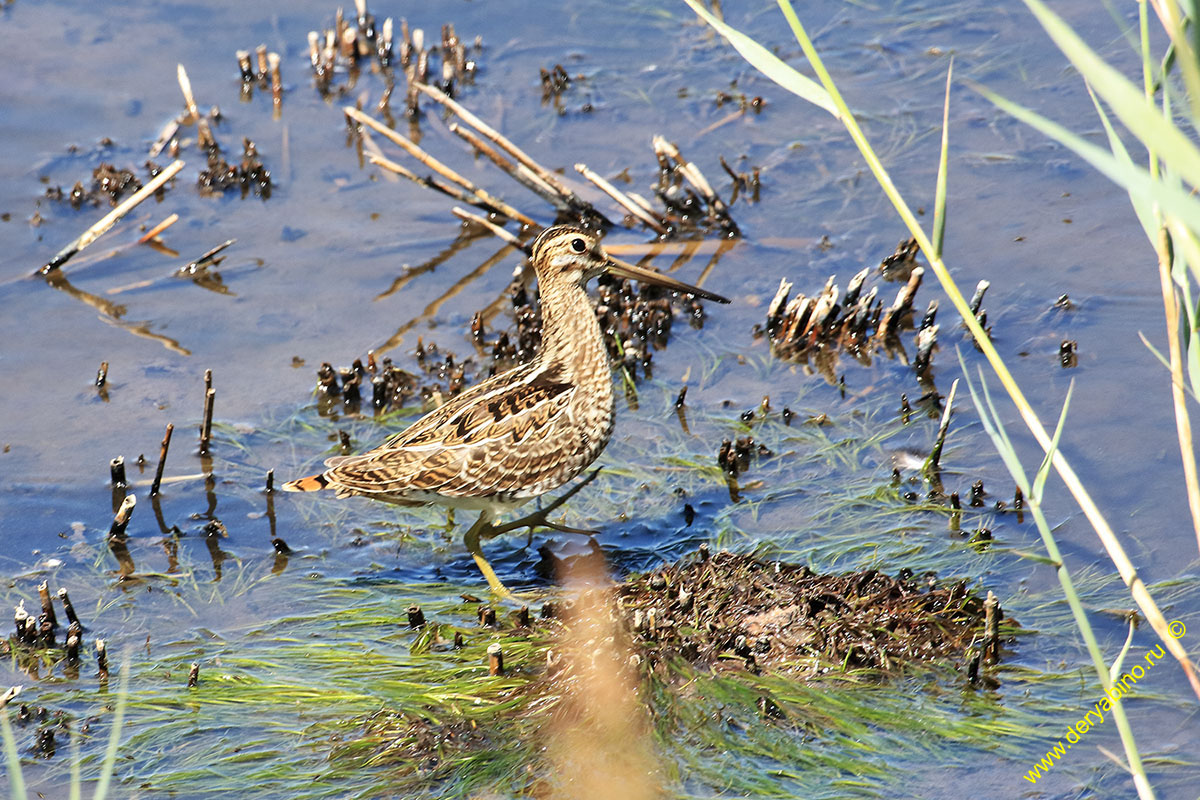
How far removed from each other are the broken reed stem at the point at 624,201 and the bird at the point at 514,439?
2078mm

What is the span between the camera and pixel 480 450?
215 inches

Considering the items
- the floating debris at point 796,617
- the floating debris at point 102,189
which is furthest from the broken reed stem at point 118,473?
the floating debris at point 102,189

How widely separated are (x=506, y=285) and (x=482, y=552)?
8.19 ft

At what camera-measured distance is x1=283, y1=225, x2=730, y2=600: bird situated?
5402mm

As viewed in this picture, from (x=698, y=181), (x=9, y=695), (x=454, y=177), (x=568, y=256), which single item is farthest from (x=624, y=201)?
(x=9, y=695)

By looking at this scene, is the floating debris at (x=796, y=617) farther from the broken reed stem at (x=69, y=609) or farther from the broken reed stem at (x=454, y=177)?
the broken reed stem at (x=454, y=177)

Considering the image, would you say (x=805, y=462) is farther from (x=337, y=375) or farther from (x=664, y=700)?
(x=337, y=375)

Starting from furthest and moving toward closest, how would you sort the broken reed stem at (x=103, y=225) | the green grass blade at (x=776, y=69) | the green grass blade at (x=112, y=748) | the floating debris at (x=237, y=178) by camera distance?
the floating debris at (x=237, y=178)
the broken reed stem at (x=103, y=225)
the green grass blade at (x=776, y=69)
the green grass blade at (x=112, y=748)

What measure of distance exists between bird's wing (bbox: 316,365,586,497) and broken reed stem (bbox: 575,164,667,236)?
2604mm

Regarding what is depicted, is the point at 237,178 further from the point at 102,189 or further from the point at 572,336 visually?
the point at 572,336

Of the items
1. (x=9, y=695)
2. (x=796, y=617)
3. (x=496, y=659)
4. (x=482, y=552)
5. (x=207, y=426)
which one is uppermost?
(x=207, y=426)

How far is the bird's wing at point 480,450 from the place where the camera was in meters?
5.38

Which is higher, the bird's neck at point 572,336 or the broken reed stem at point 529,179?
the broken reed stem at point 529,179

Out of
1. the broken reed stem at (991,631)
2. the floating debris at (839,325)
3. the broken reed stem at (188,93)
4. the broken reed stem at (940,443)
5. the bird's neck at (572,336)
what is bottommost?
the broken reed stem at (991,631)
